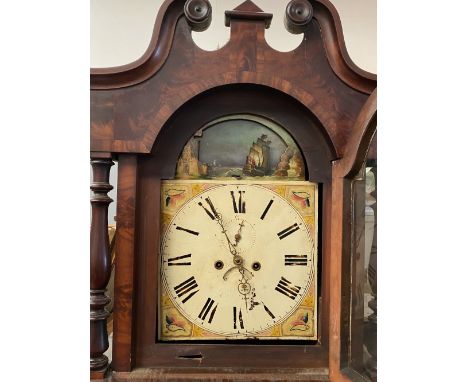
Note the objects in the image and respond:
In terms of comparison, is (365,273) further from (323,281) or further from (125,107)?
(125,107)

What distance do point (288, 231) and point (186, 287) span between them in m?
0.25

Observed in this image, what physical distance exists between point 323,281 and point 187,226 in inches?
12.4

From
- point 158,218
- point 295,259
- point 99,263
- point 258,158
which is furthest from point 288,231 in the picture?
point 99,263

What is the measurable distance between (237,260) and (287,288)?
0.13 metres

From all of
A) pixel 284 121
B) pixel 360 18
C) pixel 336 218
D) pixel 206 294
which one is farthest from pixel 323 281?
pixel 360 18

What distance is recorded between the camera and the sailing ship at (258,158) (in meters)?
0.98

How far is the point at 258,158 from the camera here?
984mm

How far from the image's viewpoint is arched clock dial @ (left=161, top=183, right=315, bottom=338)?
3.16 feet

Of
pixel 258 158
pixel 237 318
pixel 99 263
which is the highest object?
pixel 258 158

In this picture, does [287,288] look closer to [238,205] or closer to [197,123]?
[238,205]

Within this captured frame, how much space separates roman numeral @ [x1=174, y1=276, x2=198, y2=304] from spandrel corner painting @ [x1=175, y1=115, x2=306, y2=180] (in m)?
0.22

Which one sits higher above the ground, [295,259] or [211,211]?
[211,211]

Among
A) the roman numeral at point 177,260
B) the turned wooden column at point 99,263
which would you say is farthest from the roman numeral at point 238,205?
the turned wooden column at point 99,263

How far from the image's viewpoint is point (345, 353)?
872mm
